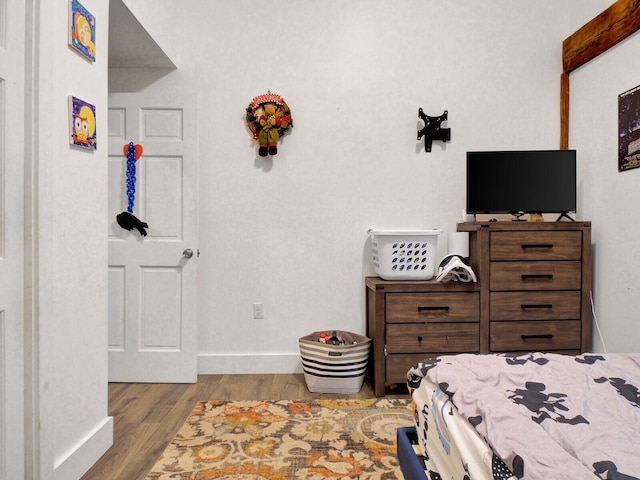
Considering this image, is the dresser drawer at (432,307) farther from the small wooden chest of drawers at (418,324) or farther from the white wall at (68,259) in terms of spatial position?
the white wall at (68,259)

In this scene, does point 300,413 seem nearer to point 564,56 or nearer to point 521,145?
point 521,145

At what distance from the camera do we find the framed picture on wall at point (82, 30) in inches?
70.0

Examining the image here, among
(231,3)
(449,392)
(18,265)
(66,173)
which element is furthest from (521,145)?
(18,265)

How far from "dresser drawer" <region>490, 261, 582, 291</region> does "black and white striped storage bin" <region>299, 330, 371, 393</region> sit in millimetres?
923

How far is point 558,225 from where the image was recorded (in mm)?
2816

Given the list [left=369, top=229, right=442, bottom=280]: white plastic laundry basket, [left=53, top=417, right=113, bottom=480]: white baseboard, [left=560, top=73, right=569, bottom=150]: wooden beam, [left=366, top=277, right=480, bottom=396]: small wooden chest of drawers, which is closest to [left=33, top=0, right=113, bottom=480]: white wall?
[left=53, top=417, right=113, bottom=480]: white baseboard

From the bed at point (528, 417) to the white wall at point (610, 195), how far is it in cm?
142

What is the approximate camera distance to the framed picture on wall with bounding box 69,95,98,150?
1.78 meters

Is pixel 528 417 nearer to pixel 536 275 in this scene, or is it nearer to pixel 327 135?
pixel 536 275

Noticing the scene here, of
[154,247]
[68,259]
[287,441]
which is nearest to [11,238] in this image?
[68,259]

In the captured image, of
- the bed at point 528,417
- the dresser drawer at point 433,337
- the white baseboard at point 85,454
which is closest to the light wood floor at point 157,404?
the white baseboard at point 85,454

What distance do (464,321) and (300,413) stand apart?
115 cm

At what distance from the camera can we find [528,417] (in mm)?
1042

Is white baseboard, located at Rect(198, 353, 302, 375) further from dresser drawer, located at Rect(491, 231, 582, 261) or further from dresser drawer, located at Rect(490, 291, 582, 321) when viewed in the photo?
dresser drawer, located at Rect(491, 231, 582, 261)
